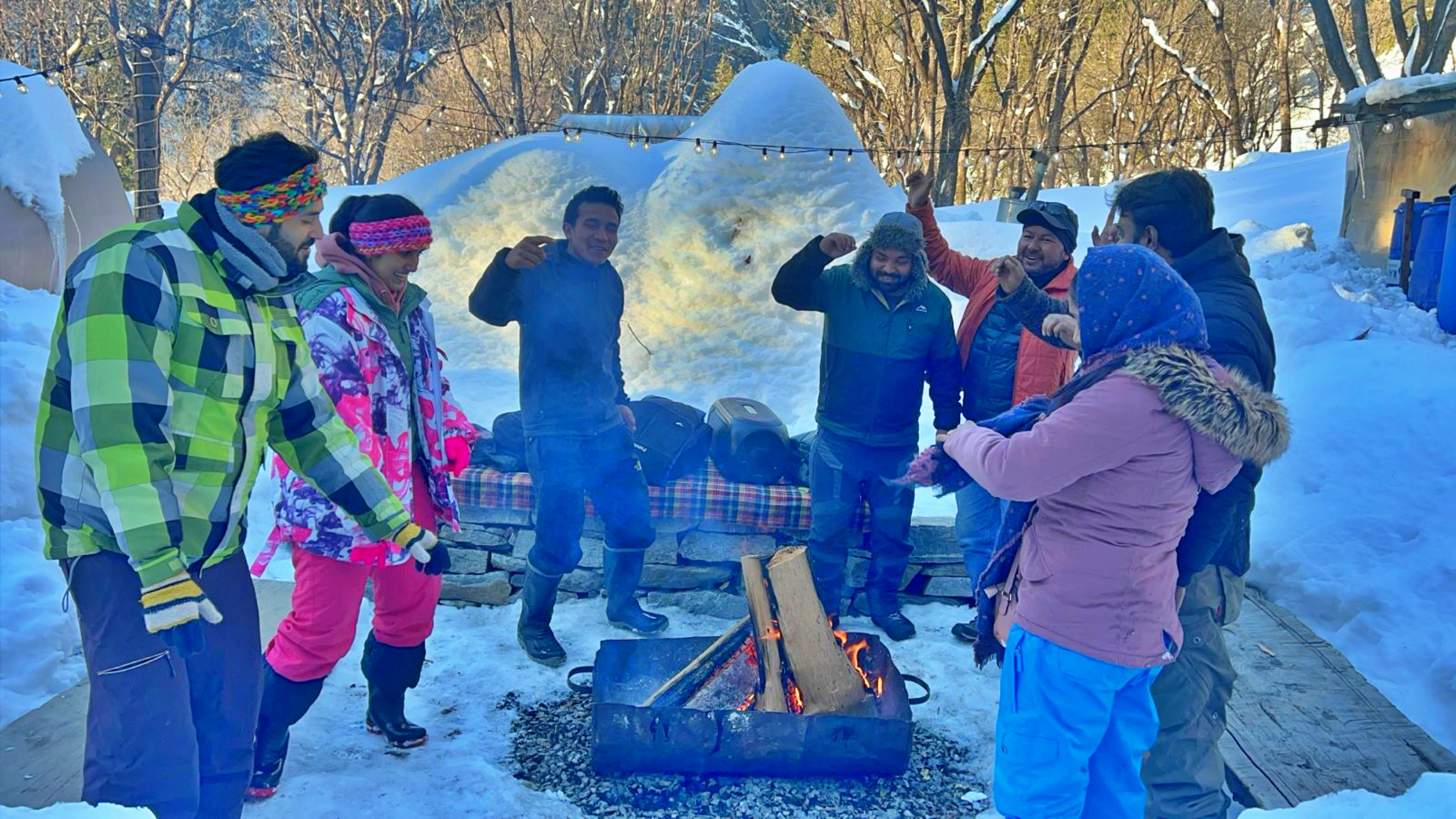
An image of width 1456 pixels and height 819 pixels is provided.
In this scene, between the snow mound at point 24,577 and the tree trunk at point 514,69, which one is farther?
the tree trunk at point 514,69

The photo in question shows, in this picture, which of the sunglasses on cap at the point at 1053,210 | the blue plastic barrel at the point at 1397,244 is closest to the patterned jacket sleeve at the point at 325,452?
the sunglasses on cap at the point at 1053,210

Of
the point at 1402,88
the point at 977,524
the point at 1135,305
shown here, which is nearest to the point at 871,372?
the point at 977,524

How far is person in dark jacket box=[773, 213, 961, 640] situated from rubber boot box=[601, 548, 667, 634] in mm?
847

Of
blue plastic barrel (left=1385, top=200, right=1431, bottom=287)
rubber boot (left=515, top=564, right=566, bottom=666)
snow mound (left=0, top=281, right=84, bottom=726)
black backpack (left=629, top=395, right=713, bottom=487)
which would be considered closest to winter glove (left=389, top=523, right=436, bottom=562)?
snow mound (left=0, top=281, right=84, bottom=726)

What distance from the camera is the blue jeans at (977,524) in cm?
420

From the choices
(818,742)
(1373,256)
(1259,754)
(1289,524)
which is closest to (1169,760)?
(1259,754)

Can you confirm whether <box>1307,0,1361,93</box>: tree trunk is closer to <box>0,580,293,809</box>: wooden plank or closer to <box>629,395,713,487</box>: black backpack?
<box>629,395,713,487</box>: black backpack

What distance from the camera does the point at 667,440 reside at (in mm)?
5023

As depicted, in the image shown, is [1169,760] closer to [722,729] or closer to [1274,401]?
[1274,401]

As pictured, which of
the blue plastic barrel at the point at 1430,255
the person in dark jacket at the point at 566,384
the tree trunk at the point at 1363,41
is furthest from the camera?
the tree trunk at the point at 1363,41

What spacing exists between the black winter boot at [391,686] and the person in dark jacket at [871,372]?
1824mm

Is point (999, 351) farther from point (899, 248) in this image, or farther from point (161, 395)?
point (161, 395)

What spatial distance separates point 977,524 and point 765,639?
127 cm

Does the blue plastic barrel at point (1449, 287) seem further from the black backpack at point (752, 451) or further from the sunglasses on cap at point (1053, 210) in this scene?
the black backpack at point (752, 451)
